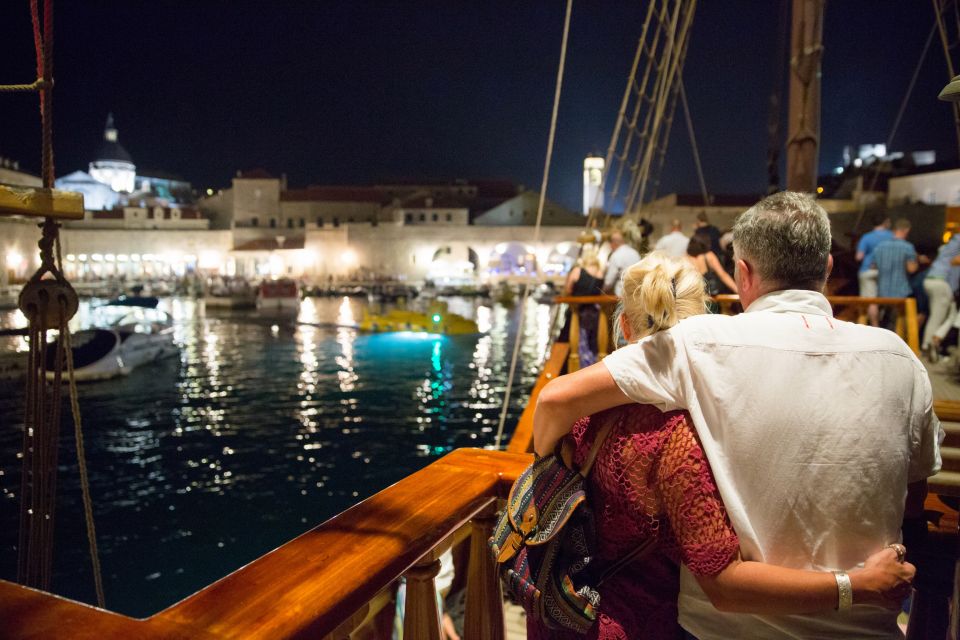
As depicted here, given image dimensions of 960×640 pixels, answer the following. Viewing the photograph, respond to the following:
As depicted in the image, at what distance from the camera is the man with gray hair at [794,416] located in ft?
3.58

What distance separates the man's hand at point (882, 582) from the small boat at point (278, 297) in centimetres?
3801

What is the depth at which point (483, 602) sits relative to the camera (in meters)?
1.60

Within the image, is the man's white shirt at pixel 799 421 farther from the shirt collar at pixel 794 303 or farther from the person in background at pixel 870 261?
the person in background at pixel 870 261

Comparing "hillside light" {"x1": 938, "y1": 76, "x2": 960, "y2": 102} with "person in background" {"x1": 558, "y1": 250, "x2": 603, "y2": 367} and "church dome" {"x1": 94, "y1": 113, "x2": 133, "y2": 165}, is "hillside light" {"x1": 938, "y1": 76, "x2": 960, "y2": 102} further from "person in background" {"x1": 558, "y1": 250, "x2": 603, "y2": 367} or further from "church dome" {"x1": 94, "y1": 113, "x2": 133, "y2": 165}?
"church dome" {"x1": 94, "y1": 113, "x2": 133, "y2": 165}

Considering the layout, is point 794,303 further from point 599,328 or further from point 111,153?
point 111,153

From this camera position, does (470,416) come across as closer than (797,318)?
No

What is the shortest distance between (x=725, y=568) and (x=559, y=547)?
11.4 inches

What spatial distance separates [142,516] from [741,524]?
10.7m

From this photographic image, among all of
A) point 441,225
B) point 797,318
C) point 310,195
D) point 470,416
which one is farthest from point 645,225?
point 310,195

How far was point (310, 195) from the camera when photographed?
61531mm

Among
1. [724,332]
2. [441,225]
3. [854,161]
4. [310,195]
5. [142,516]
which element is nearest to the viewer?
[724,332]

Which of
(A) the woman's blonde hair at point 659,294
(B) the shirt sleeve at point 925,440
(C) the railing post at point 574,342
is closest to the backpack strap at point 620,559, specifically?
(A) the woman's blonde hair at point 659,294

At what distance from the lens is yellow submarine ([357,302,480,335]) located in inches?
1100

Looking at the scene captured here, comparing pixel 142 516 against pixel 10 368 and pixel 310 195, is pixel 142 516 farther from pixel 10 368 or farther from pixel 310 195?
pixel 310 195
